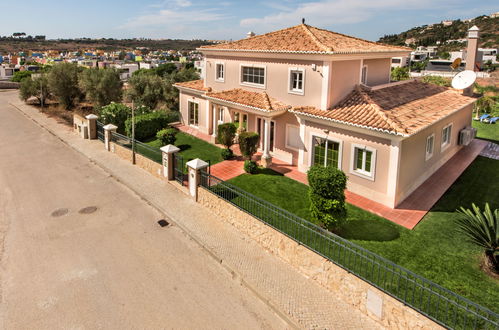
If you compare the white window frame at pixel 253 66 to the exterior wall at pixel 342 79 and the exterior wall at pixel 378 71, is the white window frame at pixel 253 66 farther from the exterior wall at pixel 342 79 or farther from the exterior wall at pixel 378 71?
the exterior wall at pixel 378 71

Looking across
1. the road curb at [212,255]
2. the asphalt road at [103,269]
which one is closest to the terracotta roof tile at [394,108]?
the road curb at [212,255]

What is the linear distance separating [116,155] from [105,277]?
13.1 m

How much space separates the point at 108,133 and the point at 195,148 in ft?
19.9

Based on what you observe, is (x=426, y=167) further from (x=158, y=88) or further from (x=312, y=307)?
(x=158, y=88)

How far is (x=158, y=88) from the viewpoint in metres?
33.5

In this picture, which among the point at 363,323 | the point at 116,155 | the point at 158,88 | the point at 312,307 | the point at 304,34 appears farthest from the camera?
the point at 158,88

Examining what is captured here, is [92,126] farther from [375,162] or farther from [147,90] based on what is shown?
[375,162]

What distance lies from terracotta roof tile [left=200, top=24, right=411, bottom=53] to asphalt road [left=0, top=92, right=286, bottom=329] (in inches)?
423

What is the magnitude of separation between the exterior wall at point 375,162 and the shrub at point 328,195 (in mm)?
3741

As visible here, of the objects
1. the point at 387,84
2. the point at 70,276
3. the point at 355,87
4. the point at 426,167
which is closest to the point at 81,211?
the point at 70,276

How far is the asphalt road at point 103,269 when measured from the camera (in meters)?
8.86

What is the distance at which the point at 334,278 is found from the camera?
30.8 ft

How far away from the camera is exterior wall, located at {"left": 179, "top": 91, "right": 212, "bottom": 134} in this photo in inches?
944

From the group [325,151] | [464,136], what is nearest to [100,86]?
[325,151]
